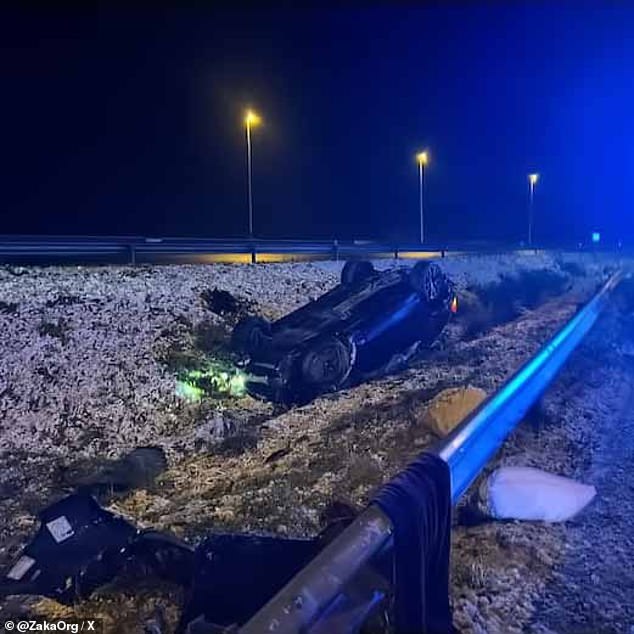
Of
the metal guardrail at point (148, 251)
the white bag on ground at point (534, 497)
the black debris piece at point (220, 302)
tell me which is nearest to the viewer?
the white bag on ground at point (534, 497)

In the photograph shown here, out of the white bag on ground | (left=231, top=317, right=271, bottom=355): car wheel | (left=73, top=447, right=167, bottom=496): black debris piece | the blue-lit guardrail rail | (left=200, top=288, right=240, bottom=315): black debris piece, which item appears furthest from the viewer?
(left=200, top=288, right=240, bottom=315): black debris piece

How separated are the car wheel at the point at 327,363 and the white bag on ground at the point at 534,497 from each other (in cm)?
442

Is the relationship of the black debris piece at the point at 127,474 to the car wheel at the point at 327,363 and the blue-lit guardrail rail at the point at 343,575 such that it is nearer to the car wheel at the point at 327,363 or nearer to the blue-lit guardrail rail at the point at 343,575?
the car wheel at the point at 327,363

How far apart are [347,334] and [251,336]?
1.52 meters

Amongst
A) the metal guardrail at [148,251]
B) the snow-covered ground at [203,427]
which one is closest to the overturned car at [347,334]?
the snow-covered ground at [203,427]

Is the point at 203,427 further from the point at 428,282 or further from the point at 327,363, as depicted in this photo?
the point at 428,282

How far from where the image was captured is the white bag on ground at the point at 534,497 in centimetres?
358

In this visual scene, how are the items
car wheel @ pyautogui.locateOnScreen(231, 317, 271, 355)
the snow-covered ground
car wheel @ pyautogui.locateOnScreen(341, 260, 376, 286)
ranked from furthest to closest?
car wheel @ pyautogui.locateOnScreen(341, 260, 376, 286)
car wheel @ pyautogui.locateOnScreen(231, 317, 271, 355)
the snow-covered ground

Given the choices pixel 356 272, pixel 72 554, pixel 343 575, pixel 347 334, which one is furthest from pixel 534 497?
pixel 356 272

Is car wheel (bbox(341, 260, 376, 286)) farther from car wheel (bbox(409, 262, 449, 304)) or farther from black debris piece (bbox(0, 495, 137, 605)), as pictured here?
black debris piece (bbox(0, 495, 137, 605))

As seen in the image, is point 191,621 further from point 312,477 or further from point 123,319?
point 123,319

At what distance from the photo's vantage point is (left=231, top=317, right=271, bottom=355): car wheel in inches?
338

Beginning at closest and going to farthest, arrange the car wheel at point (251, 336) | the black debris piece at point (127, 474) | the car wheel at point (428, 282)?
the black debris piece at point (127, 474), the car wheel at point (251, 336), the car wheel at point (428, 282)

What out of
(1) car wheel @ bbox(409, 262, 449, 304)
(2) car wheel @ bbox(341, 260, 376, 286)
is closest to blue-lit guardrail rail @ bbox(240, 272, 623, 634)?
(1) car wheel @ bbox(409, 262, 449, 304)
